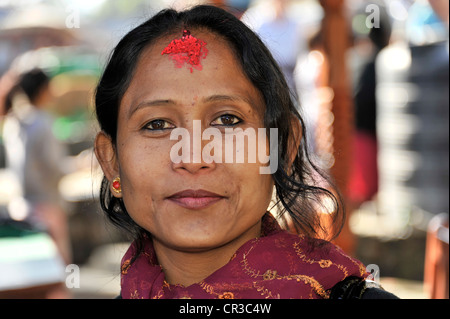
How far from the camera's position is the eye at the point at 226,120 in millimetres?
1417

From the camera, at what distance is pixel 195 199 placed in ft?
4.42

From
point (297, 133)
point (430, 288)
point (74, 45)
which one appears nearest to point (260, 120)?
point (297, 133)

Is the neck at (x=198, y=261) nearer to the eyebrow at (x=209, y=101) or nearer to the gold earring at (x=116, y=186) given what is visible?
the gold earring at (x=116, y=186)

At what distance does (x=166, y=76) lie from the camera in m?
1.43

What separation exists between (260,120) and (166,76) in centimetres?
25

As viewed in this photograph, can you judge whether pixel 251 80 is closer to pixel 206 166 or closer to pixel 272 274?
pixel 206 166

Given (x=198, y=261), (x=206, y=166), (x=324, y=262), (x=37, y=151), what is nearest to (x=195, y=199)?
(x=206, y=166)

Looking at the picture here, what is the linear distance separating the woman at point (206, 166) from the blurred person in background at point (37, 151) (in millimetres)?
3242

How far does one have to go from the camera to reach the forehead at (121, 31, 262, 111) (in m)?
1.41

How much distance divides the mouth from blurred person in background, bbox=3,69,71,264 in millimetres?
3469

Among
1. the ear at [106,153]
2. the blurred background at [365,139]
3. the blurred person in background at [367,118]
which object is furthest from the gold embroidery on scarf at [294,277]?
the blurred person in background at [367,118]

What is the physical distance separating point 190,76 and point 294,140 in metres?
0.35

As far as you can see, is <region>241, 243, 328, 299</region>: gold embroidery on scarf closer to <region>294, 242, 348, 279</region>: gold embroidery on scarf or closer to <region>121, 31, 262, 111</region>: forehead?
<region>294, 242, 348, 279</region>: gold embroidery on scarf
